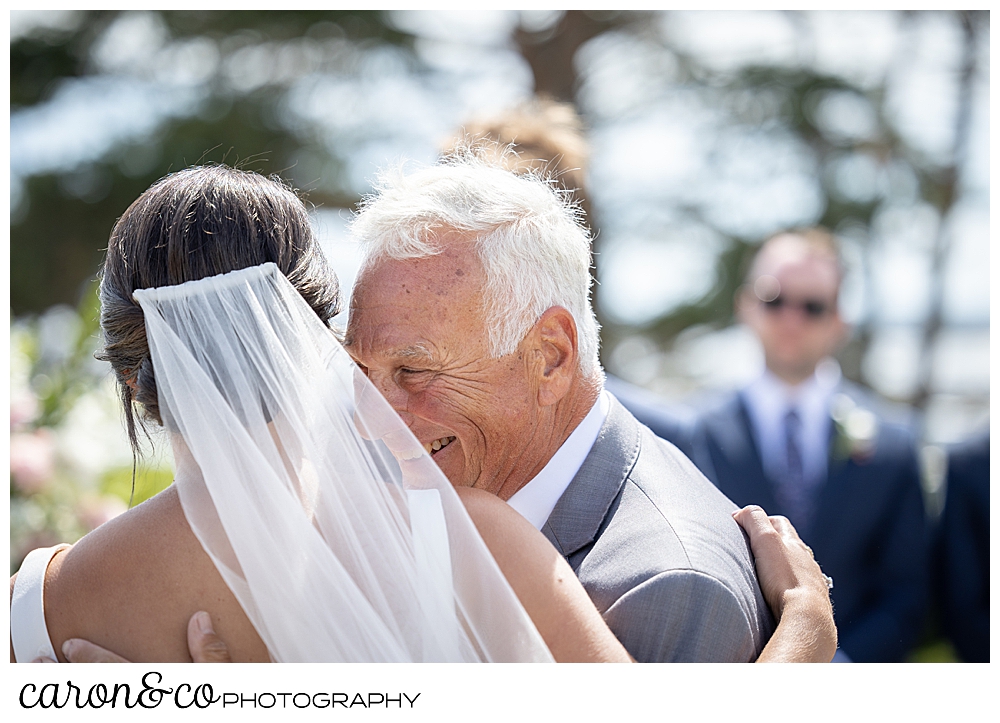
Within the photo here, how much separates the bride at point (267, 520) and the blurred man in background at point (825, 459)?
2886mm

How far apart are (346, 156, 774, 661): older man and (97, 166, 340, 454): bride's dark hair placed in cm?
30

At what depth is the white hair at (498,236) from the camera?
234cm

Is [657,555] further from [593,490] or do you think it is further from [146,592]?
[146,592]

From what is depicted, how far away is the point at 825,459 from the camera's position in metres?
4.84

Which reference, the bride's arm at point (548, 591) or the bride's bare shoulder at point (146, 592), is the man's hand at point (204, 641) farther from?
the bride's arm at point (548, 591)

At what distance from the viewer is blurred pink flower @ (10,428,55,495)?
3.94m

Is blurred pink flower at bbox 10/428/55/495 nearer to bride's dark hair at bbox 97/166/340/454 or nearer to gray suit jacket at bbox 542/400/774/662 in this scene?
bride's dark hair at bbox 97/166/340/454

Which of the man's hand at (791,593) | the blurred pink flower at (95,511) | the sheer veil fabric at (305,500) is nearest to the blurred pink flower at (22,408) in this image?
the blurred pink flower at (95,511)

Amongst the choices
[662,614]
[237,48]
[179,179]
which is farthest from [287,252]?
[237,48]

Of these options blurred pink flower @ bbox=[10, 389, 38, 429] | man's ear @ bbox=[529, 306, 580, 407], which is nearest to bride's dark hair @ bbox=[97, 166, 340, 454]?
man's ear @ bbox=[529, 306, 580, 407]

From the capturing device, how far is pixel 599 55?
848 cm

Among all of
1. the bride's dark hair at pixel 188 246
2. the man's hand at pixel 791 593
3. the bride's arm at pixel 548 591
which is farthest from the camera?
the man's hand at pixel 791 593
